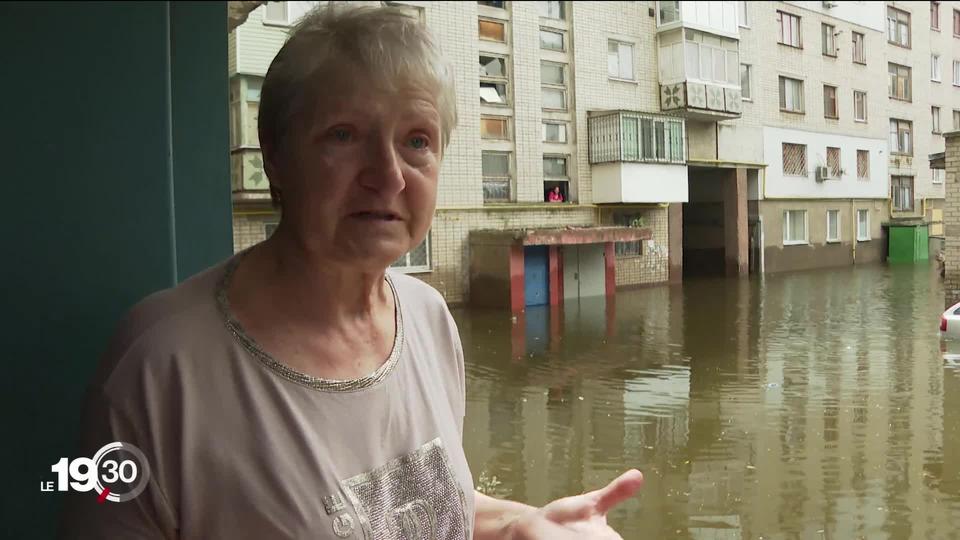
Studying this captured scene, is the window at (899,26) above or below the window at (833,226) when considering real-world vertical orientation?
above

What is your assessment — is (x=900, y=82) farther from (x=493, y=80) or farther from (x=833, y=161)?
(x=833, y=161)

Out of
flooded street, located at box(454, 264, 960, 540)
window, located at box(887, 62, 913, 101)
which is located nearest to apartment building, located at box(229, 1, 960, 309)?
window, located at box(887, 62, 913, 101)

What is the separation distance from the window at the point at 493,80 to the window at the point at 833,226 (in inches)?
198

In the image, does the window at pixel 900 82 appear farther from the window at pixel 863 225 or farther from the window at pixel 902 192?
the window at pixel 863 225

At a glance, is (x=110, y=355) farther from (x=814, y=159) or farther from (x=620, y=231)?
(x=814, y=159)

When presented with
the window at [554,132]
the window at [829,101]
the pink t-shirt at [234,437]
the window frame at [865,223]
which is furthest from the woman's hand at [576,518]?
the window frame at [865,223]

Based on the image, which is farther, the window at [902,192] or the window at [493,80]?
the window at [493,80]

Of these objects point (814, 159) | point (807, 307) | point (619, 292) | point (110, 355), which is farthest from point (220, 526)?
point (814, 159)

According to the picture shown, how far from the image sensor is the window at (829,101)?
866cm

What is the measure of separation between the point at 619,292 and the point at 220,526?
831 centimetres

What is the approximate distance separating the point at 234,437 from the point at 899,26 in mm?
4876

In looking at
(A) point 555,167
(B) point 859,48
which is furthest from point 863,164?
(A) point 555,167

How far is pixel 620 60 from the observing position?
29.5 feet

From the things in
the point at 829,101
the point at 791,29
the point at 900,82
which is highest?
the point at 791,29
